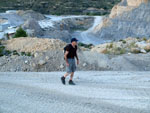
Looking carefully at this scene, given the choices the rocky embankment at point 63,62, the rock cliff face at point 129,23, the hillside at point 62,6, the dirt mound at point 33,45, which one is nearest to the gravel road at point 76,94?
the rocky embankment at point 63,62

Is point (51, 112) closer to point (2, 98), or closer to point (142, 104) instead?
point (2, 98)

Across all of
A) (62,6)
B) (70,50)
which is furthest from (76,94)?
(62,6)

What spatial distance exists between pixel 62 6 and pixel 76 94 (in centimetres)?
7485

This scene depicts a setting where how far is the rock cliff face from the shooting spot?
41125mm

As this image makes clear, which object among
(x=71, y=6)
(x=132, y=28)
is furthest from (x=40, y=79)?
(x=71, y=6)

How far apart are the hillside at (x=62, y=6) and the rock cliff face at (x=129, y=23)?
95.0ft

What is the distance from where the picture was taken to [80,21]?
195 feet

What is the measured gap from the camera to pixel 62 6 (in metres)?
80.7

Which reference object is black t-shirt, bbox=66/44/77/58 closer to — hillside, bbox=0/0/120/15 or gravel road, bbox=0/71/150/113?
gravel road, bbox=0/71/150/113

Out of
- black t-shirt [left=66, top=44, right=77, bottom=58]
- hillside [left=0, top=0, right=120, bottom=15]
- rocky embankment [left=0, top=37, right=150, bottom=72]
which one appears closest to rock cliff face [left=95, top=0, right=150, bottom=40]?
rocky embankment [left=0, top=37, right=150, bottom=72]

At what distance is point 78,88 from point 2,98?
240cm

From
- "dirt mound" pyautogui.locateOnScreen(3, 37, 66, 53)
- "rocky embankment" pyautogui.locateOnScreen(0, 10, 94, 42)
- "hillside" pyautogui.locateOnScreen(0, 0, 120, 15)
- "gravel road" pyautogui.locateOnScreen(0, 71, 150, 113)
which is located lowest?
"gravel road" pyautogui.locateOnScreen(0, 71, 150, 113)

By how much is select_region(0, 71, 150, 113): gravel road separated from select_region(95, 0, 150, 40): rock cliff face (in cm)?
3175

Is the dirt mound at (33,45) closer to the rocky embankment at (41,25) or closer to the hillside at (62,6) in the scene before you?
the rocky embankment at (41,25)
